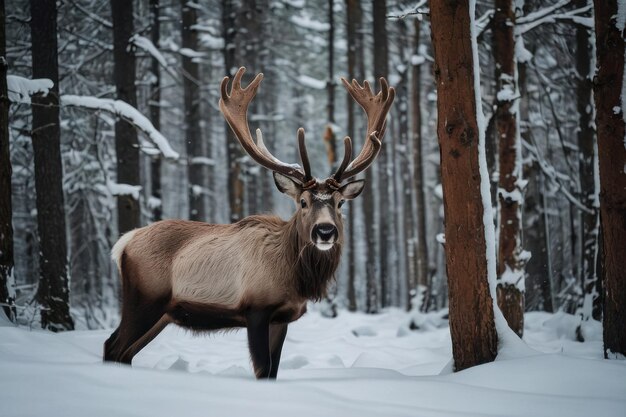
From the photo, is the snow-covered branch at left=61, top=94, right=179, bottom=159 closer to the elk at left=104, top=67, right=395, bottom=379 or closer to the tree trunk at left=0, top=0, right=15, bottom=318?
the tree trunk at left=0, top=0, right=15, bottom=318

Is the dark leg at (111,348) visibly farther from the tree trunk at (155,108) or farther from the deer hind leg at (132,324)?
the tree trunk at (155,108)

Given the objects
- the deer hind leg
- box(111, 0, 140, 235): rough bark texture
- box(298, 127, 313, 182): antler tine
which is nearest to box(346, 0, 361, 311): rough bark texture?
box(111, 0, 140, 235): rough bark texture

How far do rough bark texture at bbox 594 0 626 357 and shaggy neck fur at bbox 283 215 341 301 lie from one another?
2431mm

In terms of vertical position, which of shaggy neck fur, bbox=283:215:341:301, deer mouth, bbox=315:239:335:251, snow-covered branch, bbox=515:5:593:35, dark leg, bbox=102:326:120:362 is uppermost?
snow-covered branch, bbox=515:5:593:35

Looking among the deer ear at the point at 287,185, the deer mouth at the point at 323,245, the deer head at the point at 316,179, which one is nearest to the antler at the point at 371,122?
the deer head at the point at 316,179

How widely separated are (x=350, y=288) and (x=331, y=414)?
1273 cm

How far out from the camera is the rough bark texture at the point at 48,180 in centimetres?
740

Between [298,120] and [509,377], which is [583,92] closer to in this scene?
[509,377]

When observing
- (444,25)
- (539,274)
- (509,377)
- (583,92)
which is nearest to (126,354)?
(509,377)

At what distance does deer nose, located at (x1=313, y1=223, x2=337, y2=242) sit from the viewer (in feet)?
15.3

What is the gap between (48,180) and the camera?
24.4 feet

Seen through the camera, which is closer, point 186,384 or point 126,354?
point 186,384

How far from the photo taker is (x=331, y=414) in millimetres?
2707

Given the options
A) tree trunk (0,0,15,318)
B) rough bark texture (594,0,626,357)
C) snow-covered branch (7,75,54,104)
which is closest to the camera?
rough bark texture (594,0,626,357)
